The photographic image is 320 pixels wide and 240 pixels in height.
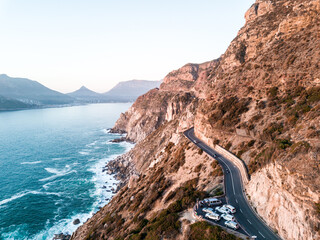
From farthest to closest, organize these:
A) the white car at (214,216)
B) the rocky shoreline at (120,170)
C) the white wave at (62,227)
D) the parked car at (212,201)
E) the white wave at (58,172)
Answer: the white wave at (58,172) → the rocky shoreline at (120,170) → the white wave at (62,227) → the parked car at (212,201) → the white car at (214,216)

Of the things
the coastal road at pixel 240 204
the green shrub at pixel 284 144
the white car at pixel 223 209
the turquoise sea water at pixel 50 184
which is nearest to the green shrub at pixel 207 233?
the coastal road at pixel 240 204

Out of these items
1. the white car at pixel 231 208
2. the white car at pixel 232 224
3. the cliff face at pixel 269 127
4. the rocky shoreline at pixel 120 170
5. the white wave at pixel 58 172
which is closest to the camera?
the cliff face at pixel 269 127

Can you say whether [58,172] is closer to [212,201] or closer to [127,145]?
[127,145]

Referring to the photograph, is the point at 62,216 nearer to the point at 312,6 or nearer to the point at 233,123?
the point at 233,123

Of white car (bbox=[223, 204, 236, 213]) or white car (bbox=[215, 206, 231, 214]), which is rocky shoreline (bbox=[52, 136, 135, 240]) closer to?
white car (bbox=[215, 206, 231, 214])

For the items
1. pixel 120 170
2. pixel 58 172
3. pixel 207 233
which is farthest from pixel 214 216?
pixel 58 172

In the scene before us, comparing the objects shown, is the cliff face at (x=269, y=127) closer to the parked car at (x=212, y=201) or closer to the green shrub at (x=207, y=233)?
the green shrub at (x=207, y=233)

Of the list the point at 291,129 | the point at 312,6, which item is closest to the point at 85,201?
the point at 291,129
